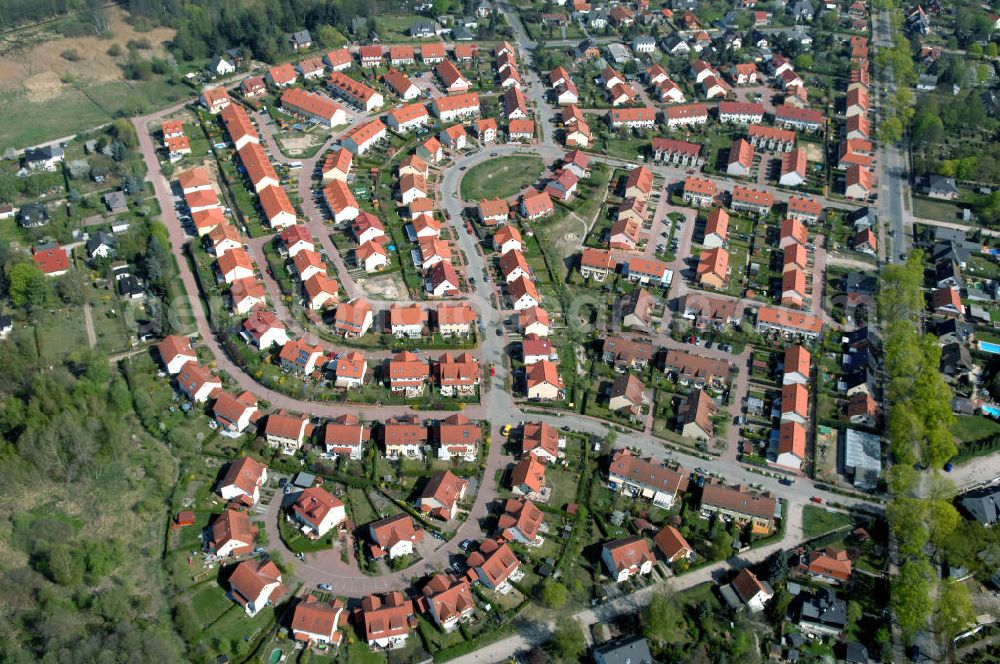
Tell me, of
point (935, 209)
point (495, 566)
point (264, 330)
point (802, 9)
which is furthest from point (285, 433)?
point (802, 9)

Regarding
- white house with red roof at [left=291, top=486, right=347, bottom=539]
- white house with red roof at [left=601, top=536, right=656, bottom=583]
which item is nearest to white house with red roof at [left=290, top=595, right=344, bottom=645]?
white house with red roof at [left=291, top=486, right=347, bottom=539]

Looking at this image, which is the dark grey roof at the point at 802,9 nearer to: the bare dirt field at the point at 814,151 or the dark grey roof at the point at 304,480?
the bare dirt field at the point at 814,151

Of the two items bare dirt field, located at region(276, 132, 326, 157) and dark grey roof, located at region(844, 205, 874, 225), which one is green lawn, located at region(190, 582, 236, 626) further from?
dark grey roof, located at region(844, 205, 874, 225)

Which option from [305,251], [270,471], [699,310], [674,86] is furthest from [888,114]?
[270,471]

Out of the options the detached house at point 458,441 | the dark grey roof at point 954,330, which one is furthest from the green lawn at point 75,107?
the dark grey roof at point 954,330

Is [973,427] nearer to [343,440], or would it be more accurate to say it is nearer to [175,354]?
[343,440]

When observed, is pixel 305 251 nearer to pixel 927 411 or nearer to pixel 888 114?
pixel 927 411
